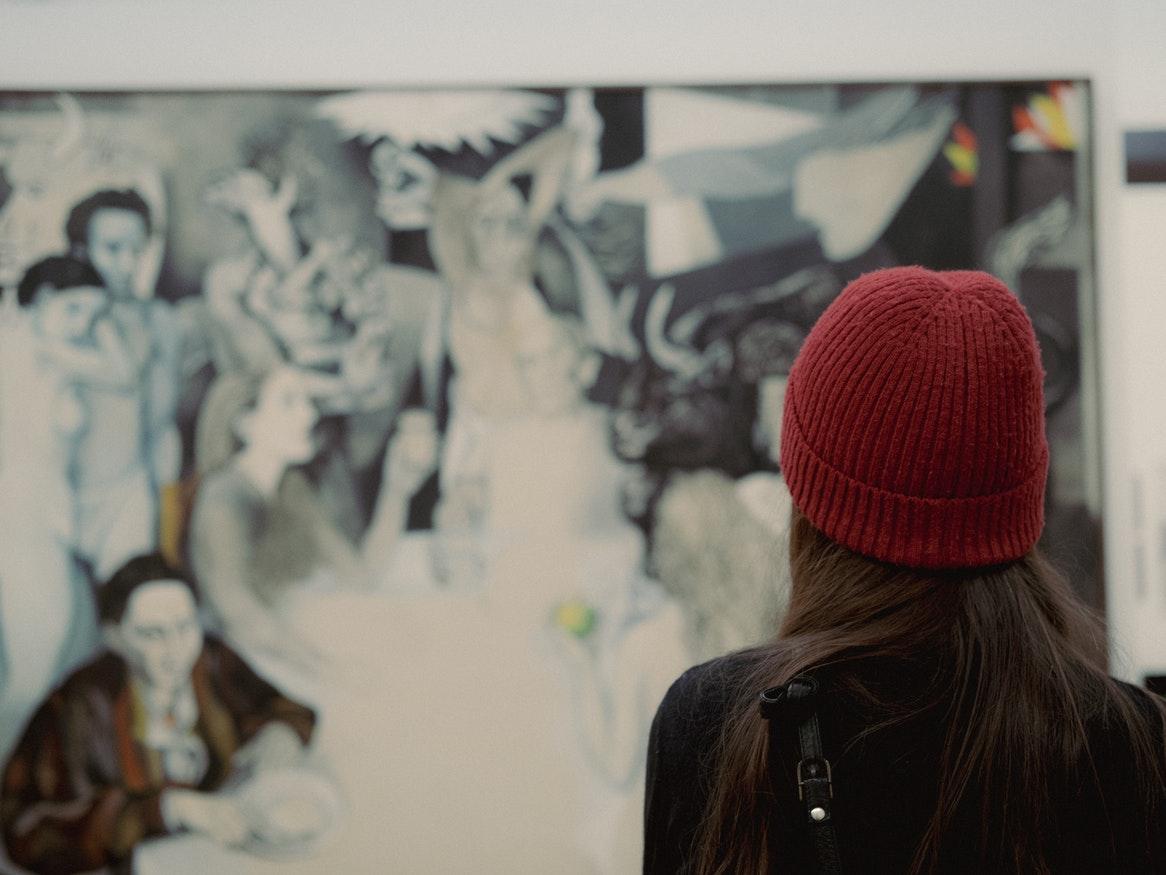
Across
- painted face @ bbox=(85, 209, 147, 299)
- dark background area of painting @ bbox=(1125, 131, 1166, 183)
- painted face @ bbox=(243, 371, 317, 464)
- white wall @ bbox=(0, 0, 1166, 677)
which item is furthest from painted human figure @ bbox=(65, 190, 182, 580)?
dark background area of painting @ bbox=(1125, 131, 1166, 183)

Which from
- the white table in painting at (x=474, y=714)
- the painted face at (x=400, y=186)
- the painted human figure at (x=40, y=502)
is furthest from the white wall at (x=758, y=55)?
the white table in painting at (x=474, y=714)

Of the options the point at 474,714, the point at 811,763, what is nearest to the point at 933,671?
the point at 811,763

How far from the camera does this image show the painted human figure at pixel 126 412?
5.98 feet

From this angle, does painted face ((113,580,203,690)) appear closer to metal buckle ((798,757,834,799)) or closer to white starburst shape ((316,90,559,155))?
white starburst shape ((316,90,559,155))

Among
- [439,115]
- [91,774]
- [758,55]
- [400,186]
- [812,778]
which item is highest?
[758,55]

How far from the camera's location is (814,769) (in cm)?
72

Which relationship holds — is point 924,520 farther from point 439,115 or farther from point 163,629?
point 163,629

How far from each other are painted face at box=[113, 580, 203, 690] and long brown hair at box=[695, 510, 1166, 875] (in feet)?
4.34

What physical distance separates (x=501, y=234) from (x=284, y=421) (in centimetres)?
55

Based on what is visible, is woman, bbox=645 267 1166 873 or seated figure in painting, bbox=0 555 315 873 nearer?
woman, bbox=645 267 1166 873

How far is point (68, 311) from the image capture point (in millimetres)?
1834

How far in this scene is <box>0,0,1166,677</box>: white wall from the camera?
6.01 ft

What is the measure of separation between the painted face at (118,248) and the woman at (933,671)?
1.51m

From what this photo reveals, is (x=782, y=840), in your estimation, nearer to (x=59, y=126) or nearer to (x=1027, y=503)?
(x=1027, y=503)
